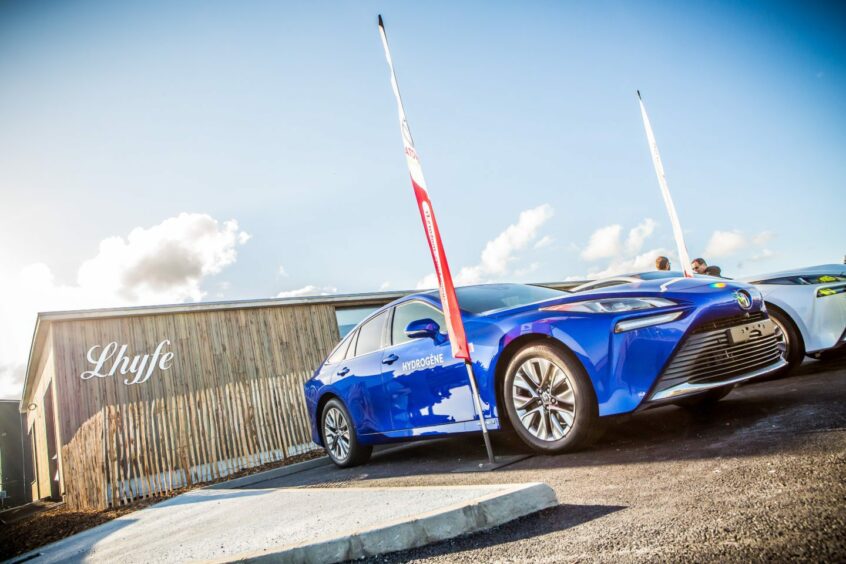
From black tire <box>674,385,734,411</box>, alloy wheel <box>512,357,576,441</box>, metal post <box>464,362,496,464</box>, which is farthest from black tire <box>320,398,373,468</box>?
black tire <box>674,385,734,411</box>

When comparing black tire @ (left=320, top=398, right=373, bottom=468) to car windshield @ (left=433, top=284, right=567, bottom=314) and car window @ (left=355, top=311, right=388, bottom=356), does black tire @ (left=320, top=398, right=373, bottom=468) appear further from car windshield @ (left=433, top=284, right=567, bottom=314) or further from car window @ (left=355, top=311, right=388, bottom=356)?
car windshield @ (left=433, top=284, right=567, bottom=314)

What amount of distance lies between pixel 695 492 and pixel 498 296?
2681 mm

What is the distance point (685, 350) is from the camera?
11.0 ft

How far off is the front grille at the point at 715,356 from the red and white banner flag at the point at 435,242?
Result: 55.6 inches

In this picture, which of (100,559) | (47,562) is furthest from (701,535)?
(47,562)

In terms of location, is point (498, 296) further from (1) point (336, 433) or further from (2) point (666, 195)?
(2) point (666, 195)

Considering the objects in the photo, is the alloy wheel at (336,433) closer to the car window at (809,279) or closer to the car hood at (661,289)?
the car hood at (661,289)

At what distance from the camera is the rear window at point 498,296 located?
181 inches

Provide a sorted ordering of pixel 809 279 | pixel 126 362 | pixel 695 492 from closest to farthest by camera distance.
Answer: pixel 695 492, pixel 809 279, pixel 126 362

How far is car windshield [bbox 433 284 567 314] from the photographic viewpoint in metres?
4.60

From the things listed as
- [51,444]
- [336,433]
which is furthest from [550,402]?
[51,444]

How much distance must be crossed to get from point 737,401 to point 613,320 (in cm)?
210

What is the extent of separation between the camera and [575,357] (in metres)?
3.59

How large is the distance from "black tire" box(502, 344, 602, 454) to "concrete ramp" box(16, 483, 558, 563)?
102cm
